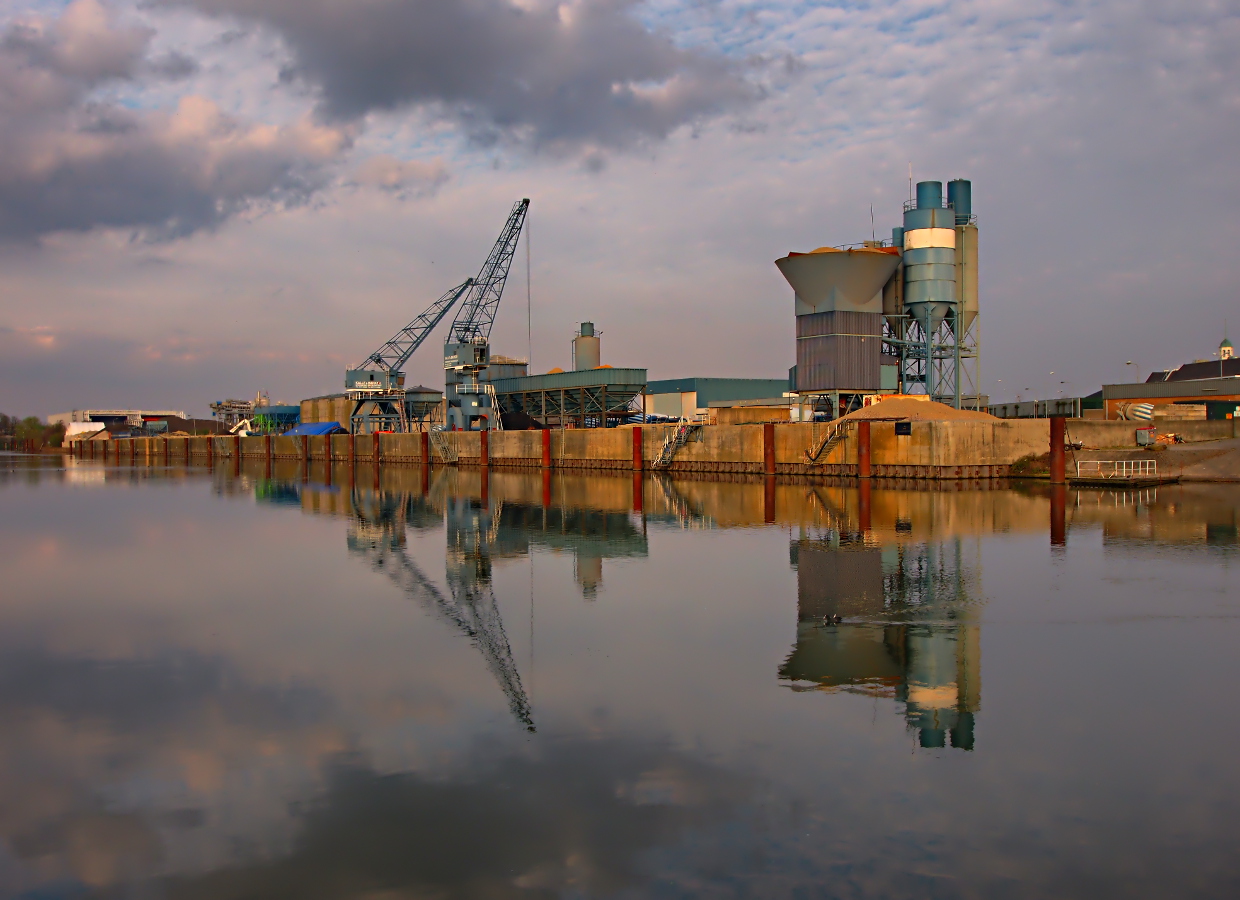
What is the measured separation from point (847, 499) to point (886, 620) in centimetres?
2967

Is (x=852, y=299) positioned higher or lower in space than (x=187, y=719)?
higher

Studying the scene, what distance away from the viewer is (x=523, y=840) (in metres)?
10.2

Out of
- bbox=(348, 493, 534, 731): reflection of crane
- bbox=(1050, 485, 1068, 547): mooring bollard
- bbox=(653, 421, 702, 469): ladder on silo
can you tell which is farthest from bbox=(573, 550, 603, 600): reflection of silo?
bbox=(653, 421, 702, 469): ladder on silo

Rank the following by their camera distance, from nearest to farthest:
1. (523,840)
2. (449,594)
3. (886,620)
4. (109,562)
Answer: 1. (523,840)
2. (886,620)
3. (449,594)
4. (109,562)

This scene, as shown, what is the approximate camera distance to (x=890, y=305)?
3201 inches

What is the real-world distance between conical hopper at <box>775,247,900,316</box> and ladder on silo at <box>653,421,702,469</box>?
1474 cm

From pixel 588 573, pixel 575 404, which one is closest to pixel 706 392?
pixel 575 404

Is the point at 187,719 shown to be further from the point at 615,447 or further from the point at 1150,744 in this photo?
the point at 615,447

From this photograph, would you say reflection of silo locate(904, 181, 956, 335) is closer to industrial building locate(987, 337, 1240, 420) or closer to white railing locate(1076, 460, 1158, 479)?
industrial building locate(987, 337, 1240, 420)

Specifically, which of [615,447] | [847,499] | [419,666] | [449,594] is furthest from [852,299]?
[419,666]

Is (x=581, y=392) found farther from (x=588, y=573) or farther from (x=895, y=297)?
(x=588, y=573)

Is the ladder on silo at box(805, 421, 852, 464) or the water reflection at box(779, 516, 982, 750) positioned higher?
the ladder on silo at box(805, 421, 852, 464)

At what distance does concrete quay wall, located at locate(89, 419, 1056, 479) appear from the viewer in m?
59.1

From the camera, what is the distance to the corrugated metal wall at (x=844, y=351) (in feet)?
255
